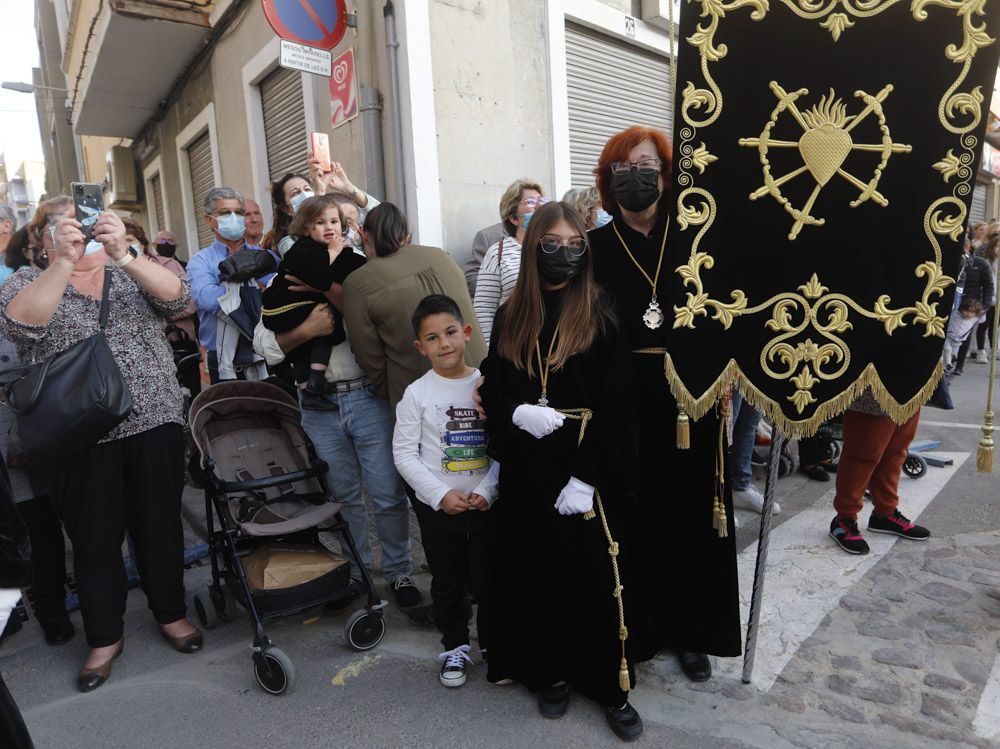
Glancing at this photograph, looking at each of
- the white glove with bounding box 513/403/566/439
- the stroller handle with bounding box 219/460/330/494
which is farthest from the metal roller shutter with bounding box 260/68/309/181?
the white glove with bounding box 513/403/566/439

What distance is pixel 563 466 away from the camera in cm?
234

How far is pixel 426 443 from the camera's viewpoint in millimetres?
2637

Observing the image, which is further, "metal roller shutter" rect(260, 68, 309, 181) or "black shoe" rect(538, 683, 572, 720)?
"metal roller shutter" rect(260, 68, 309, 181)

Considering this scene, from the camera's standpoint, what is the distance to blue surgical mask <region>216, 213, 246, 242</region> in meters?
4.07

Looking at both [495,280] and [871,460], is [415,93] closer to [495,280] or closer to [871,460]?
[495,280]

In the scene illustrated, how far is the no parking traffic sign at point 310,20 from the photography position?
191 inches

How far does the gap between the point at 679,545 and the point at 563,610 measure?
52 cm

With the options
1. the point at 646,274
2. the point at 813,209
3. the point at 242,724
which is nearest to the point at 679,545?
the point at 646,274

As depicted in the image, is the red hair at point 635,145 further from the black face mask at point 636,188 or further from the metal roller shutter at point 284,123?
the metal roller shutter at point 284,123

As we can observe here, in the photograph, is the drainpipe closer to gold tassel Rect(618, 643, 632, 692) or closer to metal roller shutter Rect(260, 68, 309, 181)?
metal roller shutter Rect(260, 68, 309, 181)

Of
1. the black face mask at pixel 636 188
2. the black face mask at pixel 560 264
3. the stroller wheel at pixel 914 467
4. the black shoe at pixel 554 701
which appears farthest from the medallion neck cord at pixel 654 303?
the stroller wheel at pixel 914 467

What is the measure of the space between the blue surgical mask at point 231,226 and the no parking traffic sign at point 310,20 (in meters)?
1.64

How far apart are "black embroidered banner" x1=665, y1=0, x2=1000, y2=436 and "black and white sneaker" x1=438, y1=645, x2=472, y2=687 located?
4.40 ft

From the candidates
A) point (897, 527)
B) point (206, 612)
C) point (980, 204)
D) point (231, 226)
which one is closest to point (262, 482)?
point (206, 612)
